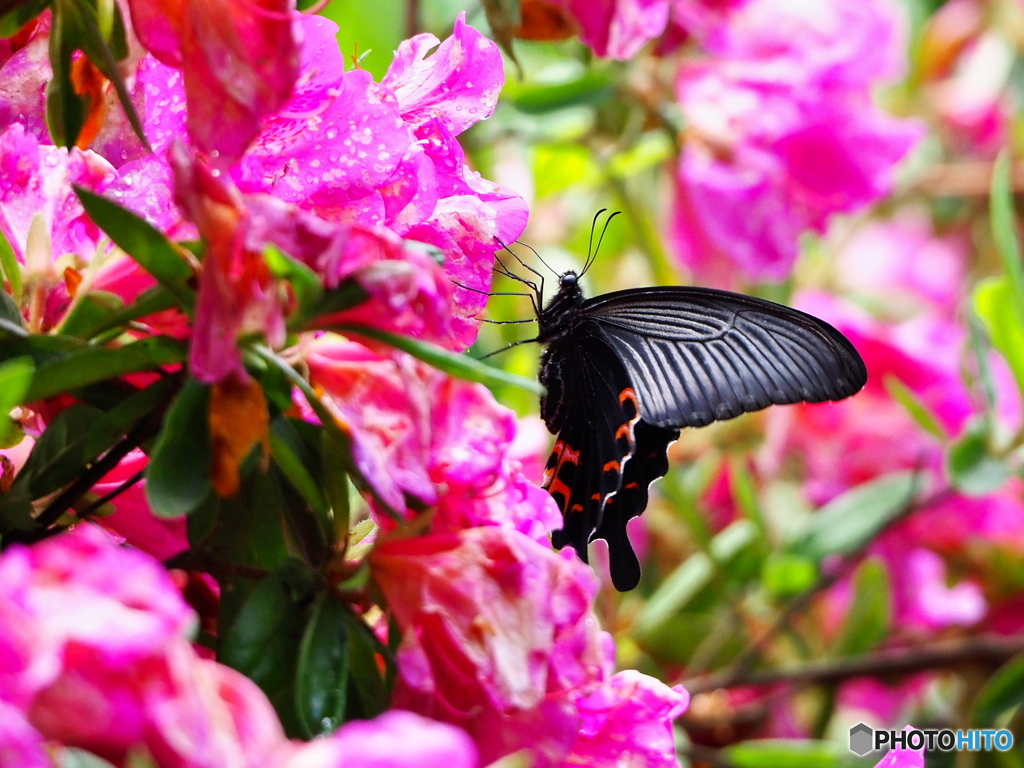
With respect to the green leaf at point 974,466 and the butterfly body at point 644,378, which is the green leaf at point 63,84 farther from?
the green leaf at point 974,466

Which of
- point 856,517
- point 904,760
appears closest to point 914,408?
point 856,517

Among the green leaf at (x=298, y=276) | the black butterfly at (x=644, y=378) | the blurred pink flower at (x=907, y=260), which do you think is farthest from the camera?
the blurred pink flower at (x=907, y=260)

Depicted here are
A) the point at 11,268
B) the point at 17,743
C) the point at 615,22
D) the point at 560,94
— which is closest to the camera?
the point at 17,743

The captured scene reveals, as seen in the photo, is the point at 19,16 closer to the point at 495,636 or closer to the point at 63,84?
the point at 63,84

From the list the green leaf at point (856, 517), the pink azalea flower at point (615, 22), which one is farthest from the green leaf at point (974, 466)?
the pink azalea flower at point (615, 22)

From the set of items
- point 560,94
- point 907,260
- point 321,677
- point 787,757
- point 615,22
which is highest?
point 907,260
